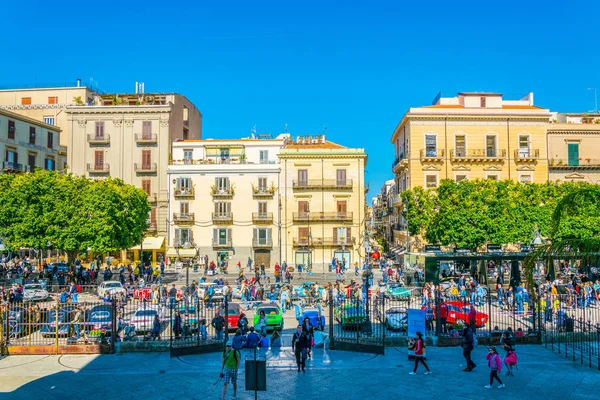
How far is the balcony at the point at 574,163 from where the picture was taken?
48.7m

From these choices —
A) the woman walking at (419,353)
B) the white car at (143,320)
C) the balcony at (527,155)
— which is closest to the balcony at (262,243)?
the balcony at (527,155)

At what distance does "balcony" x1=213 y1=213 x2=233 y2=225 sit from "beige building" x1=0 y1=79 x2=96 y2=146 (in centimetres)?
2239

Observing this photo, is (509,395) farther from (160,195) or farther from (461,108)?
(160,195)

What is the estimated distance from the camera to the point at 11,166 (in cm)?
5047

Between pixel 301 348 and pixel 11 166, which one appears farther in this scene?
pixel 11 166

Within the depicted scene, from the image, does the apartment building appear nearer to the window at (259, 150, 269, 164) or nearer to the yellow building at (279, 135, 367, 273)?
the yellow building at (279, 135, 367, 273)

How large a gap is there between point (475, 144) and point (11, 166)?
44196 millimetres

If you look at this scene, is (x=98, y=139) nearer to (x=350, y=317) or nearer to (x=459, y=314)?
(x=350, y=317)

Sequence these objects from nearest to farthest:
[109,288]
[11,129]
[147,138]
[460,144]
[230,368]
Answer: [230,368]
[109,288]
[460,144]
[11,129]
[147,138]

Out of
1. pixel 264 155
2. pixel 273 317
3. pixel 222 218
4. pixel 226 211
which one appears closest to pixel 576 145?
pixel 264 155

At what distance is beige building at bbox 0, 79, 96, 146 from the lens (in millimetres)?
59719

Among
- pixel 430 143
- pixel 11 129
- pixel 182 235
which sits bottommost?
pixel 182 235

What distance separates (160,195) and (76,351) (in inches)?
1309

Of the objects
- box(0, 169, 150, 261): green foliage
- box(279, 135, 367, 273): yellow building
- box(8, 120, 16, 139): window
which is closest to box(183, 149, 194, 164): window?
box(279, 135, 367, 273): yellow building
